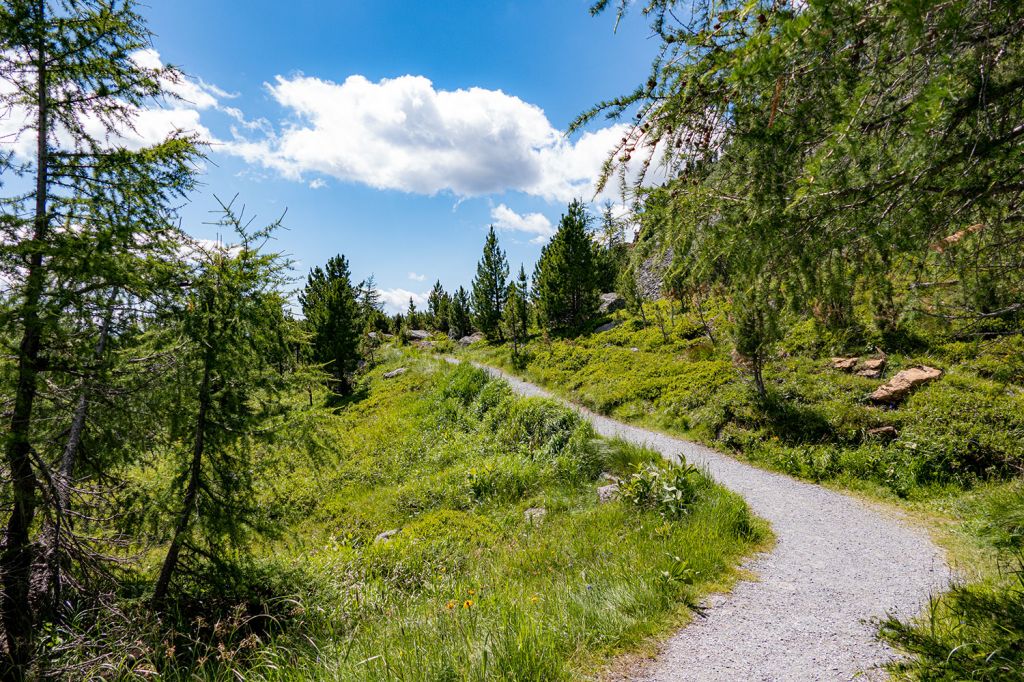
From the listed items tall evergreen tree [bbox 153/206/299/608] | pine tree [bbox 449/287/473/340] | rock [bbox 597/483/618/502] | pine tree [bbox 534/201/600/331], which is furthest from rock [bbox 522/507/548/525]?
pine tree [bbox 449/287/473/340]

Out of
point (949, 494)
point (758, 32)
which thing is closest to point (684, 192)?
point (758, 32)

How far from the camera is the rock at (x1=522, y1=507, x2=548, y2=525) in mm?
7087

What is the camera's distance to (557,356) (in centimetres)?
2497

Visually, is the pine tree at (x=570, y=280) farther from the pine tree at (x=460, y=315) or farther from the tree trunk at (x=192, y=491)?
the tree trunk at (x=192, y=491)

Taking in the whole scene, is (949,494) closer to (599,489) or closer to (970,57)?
(599,489)

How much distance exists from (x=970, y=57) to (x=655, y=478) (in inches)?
230

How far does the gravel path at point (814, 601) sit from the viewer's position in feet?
10.7

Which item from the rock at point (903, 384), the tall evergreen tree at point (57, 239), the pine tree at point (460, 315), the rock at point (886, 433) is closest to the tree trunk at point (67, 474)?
the tall evergreen tree at point (57, 239)

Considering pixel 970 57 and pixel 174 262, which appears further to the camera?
pixel 174 262

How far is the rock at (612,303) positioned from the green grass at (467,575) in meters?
26.6

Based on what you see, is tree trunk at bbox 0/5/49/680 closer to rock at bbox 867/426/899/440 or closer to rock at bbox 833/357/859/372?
rock at bbox 867/426/899/440

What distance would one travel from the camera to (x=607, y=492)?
24.2 feet

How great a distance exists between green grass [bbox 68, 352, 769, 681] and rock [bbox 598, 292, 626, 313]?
2664 centimetres

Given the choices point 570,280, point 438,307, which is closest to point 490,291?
point 570,280
